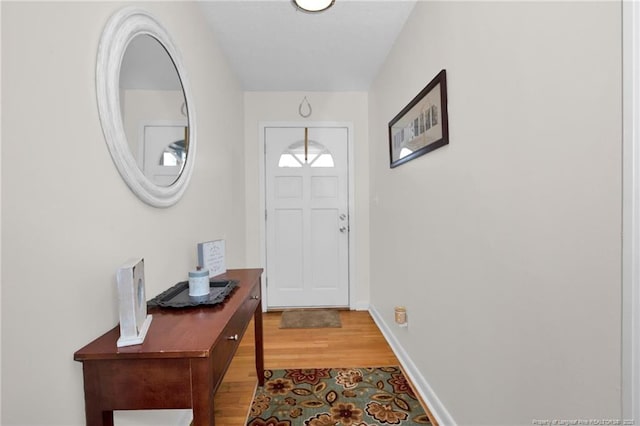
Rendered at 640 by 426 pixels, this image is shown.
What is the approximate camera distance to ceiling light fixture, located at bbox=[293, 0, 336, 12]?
173 centimetres

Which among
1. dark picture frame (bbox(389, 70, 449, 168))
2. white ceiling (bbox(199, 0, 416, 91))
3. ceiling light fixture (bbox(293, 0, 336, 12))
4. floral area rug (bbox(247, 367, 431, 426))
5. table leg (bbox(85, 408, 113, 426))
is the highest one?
white ceiling (bbox(199, 0, 416, 91))

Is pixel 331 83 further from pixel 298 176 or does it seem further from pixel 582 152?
pixel 582 152

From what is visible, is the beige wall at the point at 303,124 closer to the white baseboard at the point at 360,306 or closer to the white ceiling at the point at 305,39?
the white baseboard at the point at 360,306

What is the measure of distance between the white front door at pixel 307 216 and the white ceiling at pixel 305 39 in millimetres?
611

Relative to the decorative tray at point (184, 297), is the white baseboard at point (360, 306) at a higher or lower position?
lower

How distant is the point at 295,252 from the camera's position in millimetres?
3393

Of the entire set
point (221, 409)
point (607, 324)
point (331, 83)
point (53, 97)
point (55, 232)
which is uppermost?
point (331, 83)

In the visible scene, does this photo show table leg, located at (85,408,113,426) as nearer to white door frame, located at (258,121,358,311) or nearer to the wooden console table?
the wooden console table

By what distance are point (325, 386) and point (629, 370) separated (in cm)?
160

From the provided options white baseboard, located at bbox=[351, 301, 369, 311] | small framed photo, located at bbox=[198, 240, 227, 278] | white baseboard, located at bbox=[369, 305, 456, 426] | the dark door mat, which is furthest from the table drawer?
white baseboard, located at bbox=[351, 301, 369, 311]

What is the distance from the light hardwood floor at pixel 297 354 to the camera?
6.06 feet

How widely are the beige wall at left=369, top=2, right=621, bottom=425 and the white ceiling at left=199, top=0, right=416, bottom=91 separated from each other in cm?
40

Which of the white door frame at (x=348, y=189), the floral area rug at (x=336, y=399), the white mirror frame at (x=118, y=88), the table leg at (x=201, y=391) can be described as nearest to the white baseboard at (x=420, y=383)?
the floral area rug at (x=336, y=399)

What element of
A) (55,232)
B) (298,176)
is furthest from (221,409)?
(298,176)
